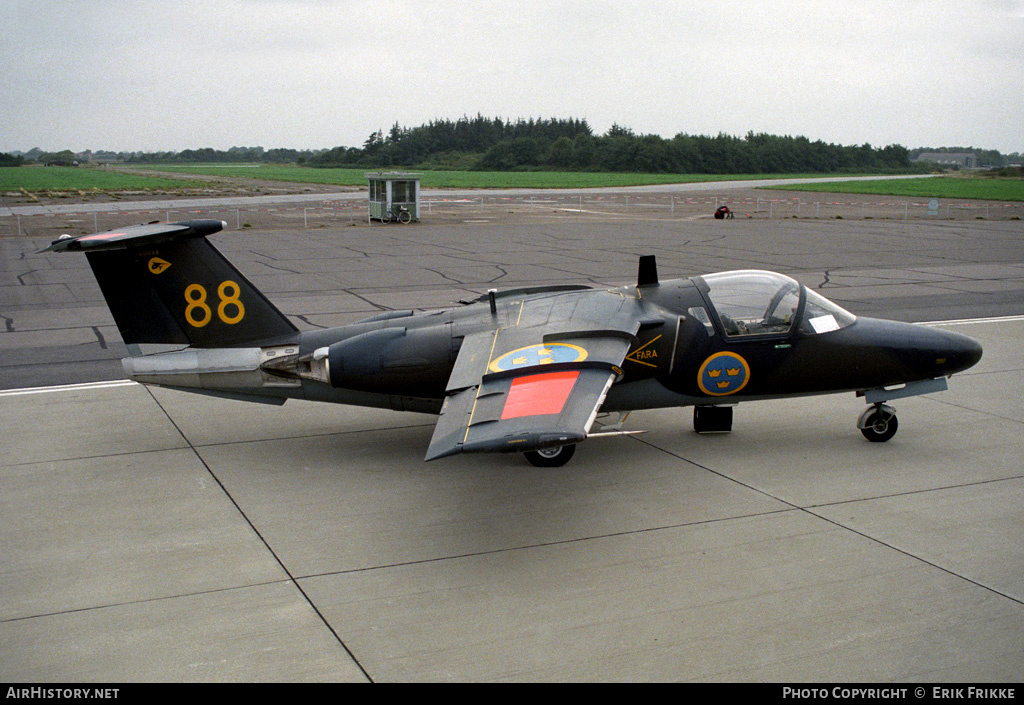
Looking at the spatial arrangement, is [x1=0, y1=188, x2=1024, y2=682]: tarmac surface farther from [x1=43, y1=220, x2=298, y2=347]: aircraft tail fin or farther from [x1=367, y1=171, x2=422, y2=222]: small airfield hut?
[x1=367, y1=171, x2=422, y2=222]: small airfield hut

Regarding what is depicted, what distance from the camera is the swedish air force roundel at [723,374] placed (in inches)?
438

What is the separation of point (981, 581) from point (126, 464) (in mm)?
9535

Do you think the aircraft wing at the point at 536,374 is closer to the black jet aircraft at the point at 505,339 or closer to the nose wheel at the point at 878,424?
the black jet aircraft at the point at 505,339

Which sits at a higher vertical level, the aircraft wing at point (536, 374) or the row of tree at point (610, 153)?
the row of tree at point (610, 153)

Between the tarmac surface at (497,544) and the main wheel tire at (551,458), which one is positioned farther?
the main wheel tire at (551,458)

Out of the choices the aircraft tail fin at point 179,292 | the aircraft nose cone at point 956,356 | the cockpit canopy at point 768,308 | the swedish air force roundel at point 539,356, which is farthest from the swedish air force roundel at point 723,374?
the aircraft tail fin at point 179,292

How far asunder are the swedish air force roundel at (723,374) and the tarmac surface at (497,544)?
858mm

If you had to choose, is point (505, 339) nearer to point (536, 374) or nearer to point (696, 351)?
point (536, 374)

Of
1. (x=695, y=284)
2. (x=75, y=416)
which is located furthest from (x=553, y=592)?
(x=75, y=416)

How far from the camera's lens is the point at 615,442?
11922mm

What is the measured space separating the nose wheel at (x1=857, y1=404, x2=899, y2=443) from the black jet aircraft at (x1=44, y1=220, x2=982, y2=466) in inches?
0.7

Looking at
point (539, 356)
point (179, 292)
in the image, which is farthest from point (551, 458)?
point (179, 292)

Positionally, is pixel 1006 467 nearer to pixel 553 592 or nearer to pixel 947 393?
pixel 947 393
